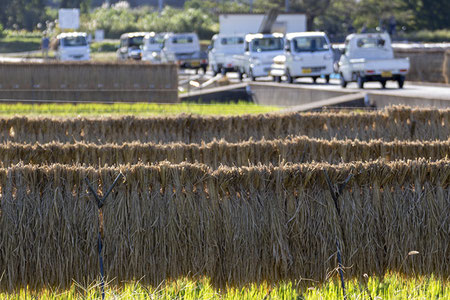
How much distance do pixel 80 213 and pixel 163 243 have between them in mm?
760

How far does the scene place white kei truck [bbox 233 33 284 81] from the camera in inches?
1597

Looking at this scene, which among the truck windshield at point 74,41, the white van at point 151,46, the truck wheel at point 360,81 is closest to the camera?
the truck wheel at point 360,81

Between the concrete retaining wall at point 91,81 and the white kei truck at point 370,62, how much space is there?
6.17 metres

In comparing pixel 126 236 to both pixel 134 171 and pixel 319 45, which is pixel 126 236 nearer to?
Result: pixel 134 171

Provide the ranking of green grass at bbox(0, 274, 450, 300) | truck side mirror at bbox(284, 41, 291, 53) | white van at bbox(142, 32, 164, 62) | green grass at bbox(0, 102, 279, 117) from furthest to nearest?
1. white van at bbox(142, 32, 164, 62)
2. truck side mirror at bbox(284, 41, 291, 53)
3. green grass at bbox(0, 102, 279, 117)
4. green grass at bbox(0, 274, 450, 300)

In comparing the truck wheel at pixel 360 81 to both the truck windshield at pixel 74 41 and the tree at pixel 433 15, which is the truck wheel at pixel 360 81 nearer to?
the truck windshield at pixel 74 41

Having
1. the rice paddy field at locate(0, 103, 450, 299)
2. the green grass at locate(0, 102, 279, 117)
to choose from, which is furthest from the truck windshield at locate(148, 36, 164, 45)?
the rice paddy field at locate(0, 103, 450, 299)

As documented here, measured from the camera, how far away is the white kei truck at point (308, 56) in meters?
36.4

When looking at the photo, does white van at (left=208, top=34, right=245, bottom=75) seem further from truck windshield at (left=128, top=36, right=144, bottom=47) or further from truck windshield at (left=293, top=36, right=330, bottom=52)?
truck windshield at (left=128, top=36, right=144, bottom=47)

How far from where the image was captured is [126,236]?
8.24 m

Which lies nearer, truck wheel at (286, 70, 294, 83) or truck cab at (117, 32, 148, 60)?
truck wheel at (286, 70, 294, 83)

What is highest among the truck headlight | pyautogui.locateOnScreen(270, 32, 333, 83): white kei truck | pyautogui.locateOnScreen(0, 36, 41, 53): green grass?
pyautogui.locateOnScreen(270, 32, 333, 83): white kei truck

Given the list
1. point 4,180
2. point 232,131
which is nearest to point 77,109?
point 232,131

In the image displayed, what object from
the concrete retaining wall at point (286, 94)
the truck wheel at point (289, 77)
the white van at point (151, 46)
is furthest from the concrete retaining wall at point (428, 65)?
the white van at point (151, 46)
